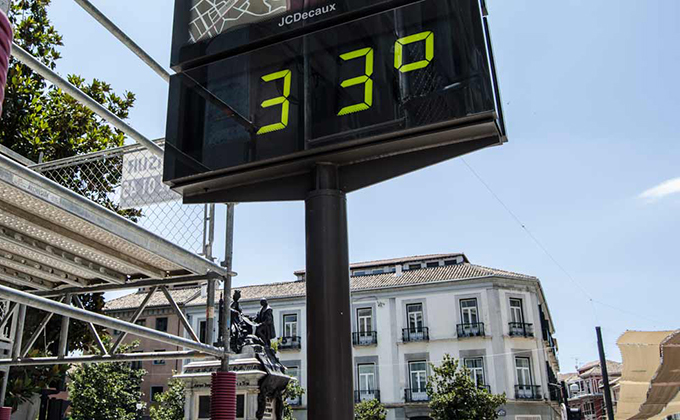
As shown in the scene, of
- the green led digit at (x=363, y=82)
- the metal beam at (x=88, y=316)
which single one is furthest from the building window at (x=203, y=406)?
the green led digit at (x=363, y=82)

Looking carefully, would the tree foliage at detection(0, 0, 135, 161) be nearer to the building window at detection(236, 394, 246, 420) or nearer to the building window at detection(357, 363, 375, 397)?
the building window at detection(236, 394, 246, 420)

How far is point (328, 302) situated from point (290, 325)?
35.1 metres

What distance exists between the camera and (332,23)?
297 centimetres

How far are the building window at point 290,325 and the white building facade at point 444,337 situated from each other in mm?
62

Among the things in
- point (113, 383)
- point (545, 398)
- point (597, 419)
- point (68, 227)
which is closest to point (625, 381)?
point (545, 398)

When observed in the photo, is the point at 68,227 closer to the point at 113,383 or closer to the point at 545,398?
the point at 113,383

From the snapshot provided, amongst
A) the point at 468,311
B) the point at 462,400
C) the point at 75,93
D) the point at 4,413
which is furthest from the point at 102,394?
the point at 75,93

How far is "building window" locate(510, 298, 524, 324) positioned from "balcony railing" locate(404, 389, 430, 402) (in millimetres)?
6469

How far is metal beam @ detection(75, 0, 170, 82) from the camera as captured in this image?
369 cm

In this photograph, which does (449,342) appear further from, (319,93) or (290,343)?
(319,93)

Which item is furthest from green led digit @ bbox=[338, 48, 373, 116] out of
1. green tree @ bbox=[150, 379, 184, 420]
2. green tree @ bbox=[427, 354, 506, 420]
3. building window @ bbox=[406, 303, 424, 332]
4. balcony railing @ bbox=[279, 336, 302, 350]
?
balcony railing @ bbox=[279, 336, 302, 350]

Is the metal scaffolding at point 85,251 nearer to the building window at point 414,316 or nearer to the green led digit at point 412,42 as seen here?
the green led digit at point 412,42

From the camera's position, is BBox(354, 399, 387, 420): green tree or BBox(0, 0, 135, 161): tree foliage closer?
BBox(0, 0, 135, 161): tree foliage

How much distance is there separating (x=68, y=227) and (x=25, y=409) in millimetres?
10356
